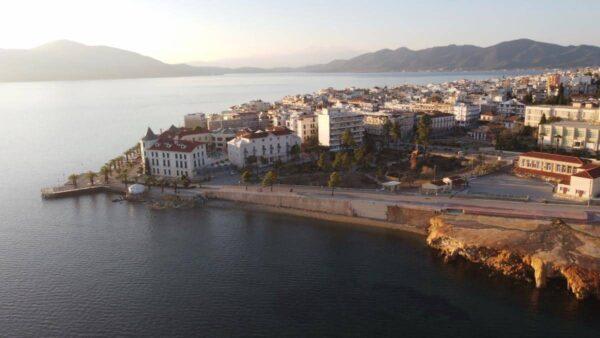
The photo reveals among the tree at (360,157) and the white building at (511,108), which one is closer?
the tree at (360,157)

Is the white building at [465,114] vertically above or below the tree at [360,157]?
above

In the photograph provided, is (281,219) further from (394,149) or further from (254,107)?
(254,107)

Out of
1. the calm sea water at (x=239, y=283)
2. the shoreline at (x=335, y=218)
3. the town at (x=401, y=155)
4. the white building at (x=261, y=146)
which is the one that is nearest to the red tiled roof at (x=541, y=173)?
the town at (x=401, y=155)

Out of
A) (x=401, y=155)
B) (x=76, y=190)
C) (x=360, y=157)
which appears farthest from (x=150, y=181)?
(x=401, y=155)

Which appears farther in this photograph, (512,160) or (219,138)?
(219,138)

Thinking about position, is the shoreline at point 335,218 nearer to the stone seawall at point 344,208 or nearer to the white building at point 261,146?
the stone seawall at point 344,208

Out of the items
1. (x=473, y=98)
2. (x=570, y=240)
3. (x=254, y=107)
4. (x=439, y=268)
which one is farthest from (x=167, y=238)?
(x=473, y=98)
